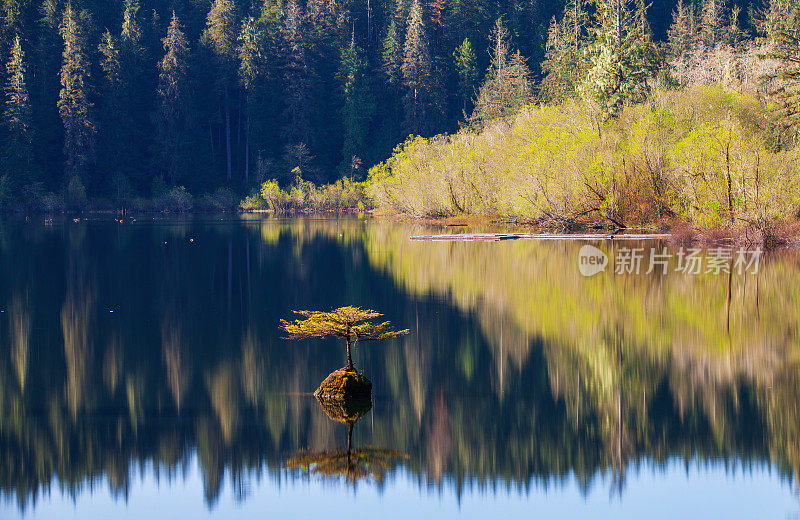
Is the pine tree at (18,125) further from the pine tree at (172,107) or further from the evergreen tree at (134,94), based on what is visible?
the pine tree at (172,107)

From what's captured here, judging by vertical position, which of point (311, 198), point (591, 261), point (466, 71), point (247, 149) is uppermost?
point (466, 71)

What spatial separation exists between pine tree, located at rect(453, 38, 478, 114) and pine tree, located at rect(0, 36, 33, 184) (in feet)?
181

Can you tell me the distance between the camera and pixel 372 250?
44.0 metres

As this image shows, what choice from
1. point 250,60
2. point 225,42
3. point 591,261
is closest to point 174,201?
point 250,60

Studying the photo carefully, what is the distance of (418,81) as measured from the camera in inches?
4670

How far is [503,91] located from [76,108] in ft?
156

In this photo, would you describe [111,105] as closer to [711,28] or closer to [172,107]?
[172,107]

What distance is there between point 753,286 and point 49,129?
91.1 metres

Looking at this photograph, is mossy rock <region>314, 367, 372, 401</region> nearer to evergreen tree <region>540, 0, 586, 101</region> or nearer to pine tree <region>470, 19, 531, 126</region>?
evergreen tree <region>540, 0, 586, 101</region>

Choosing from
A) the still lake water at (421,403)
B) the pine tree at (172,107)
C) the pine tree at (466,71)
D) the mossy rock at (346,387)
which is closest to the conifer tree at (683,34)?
the pine tree at (466,71)

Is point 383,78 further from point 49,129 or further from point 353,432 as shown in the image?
point 353,432

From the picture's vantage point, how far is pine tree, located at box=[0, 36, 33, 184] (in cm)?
9444

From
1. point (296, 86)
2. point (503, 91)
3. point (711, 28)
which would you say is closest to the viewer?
point (503, 91)

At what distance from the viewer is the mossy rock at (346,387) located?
1431cm
